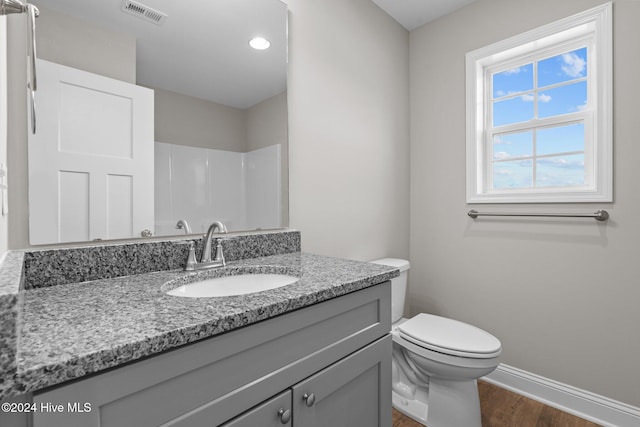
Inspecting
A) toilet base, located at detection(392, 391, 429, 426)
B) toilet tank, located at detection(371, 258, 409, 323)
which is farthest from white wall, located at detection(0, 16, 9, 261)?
toilet base, located at detection(392, 391, 429, 426)

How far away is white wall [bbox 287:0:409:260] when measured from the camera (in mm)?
1646

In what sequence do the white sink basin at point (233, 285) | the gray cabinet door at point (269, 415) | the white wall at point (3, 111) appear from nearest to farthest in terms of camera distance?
the gray cabinet door at point (269, 415)
the white wall at point (3, 111)
the white sink basin at point (233, 285)

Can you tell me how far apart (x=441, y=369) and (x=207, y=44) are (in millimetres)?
1766

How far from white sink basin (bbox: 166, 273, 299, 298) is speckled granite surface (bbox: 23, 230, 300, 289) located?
167 millimetres

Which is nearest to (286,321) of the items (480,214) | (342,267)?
(342,267)

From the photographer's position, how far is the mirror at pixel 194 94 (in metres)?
0.99

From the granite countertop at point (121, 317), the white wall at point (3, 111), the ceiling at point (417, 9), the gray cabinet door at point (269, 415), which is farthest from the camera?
the ceiling at point (417, 9)

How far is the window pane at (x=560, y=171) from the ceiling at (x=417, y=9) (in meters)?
1.18

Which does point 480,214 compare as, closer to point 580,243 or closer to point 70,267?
point 580,243

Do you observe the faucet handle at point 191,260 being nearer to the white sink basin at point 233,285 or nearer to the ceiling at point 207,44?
the white sink basin at point 233,285

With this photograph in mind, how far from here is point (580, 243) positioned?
5.59 ft

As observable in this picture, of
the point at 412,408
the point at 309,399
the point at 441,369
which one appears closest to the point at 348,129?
the point at 441,369

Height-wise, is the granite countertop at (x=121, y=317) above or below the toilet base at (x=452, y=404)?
above

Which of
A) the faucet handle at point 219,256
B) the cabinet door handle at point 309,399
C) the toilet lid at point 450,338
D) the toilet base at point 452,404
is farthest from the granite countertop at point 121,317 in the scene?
the toilet base at point 452,404
